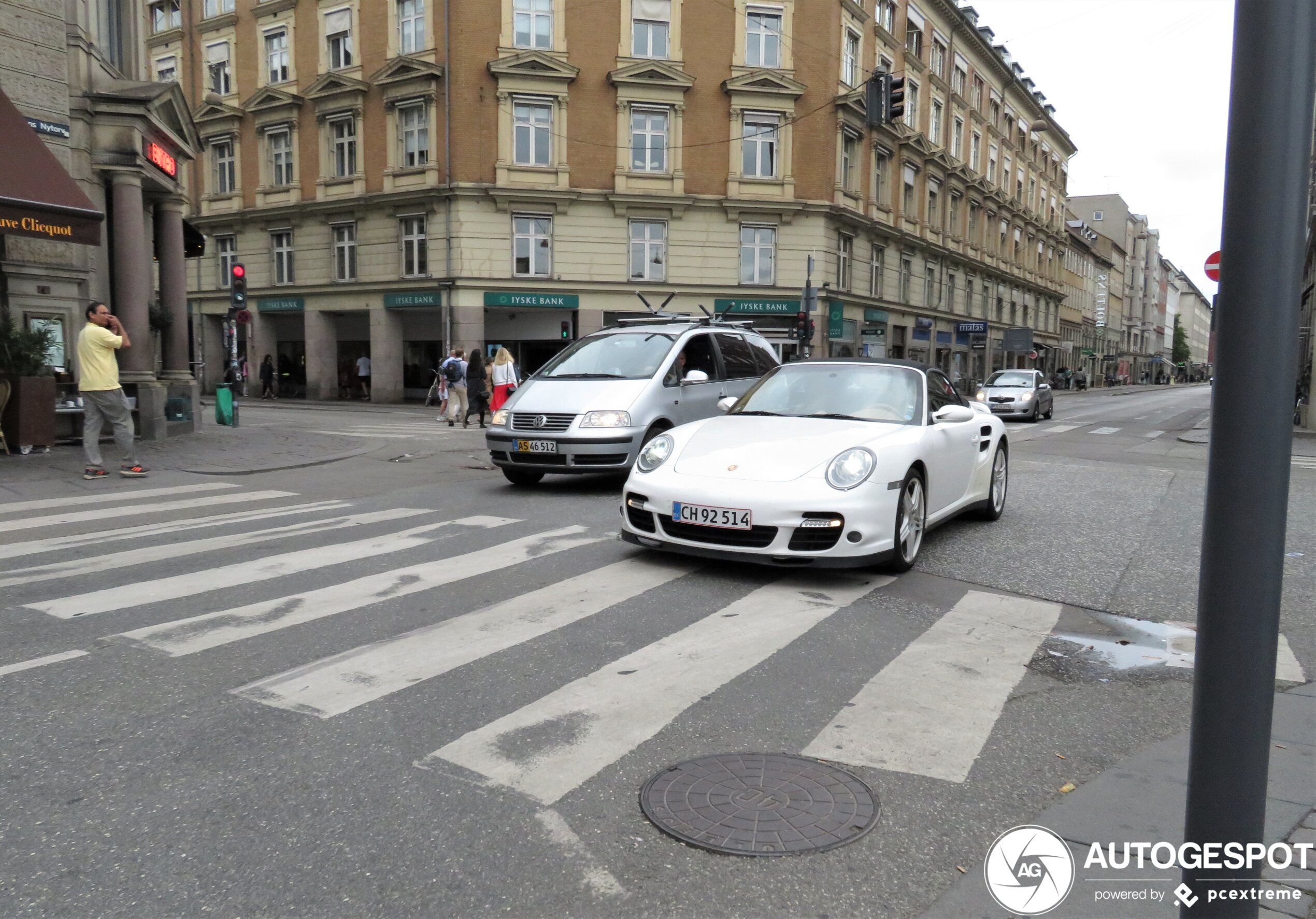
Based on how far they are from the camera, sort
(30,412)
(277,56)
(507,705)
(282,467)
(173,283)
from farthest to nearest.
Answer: (277,56)
(173,283)
(282,467)
(30,412)
(507,705)

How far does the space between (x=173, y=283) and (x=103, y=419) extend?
24.6ft

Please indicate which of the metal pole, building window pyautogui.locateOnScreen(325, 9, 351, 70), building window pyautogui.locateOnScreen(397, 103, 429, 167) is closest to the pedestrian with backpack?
building window pyautogui.locateOnScreen(397, 103, 429, 167)

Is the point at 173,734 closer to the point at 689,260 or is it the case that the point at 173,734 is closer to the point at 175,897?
the point at 175,897

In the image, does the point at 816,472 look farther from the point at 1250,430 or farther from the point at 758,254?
the point at 758,254

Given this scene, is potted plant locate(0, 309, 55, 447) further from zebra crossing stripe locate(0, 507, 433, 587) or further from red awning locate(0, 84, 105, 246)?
zebra crossing stripe locate(0, 507, 433, 587)

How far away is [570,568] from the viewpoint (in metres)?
6.32

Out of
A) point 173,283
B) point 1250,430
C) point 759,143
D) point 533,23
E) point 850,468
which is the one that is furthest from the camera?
point 759,143

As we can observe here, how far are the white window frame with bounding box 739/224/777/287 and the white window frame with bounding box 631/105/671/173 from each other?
3.50 m

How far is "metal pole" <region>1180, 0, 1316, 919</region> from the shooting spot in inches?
66.9

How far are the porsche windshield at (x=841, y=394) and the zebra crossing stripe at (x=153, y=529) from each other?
13.7 feet

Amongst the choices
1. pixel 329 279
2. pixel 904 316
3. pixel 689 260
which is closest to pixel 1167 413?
pixel 904 316

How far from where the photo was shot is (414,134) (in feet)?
103

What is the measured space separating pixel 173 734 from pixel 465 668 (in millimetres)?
1198

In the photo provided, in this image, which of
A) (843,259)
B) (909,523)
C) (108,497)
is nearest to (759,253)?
(843,259)
